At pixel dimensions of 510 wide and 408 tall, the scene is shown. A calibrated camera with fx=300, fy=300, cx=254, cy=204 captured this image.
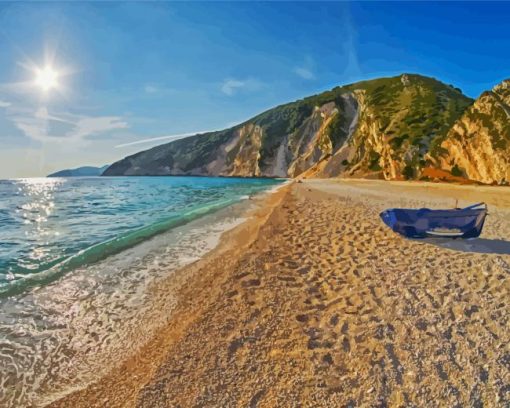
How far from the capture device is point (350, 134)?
118 m

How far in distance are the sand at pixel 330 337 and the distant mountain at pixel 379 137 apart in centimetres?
4953

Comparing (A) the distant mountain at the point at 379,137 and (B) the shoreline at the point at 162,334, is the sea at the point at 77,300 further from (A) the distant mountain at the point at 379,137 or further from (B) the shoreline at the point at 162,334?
(A) the distant mountain at the point at 379,137

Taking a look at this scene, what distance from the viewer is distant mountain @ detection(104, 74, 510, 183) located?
5128 centimetres

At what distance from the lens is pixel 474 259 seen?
9070 millimetres

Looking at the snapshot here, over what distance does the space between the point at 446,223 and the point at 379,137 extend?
238 feet

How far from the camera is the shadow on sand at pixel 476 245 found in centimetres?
1002

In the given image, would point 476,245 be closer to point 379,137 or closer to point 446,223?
point 446,223

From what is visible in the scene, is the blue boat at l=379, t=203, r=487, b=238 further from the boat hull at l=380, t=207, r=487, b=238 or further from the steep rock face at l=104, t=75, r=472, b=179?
the steep rock face at l=104, t=75, r=472, b=179

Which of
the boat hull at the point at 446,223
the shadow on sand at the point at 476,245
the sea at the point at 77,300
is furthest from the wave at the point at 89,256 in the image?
the shadow on sand at the point at 476,245

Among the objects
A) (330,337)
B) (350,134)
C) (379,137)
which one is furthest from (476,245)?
(350,134)

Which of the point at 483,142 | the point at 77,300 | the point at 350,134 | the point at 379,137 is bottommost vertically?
the point at 77,300

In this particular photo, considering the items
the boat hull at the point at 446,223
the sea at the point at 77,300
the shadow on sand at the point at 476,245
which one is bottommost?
the sea at the point at 77,300

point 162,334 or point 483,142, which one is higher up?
point 483,142

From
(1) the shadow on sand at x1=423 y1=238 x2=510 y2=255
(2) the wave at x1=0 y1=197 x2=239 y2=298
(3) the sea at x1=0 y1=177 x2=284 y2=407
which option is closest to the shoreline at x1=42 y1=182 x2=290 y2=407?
(3) the sea at x1=0 y1=177 x2=284 y2=407
